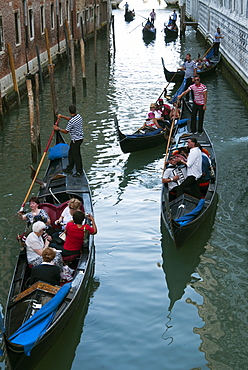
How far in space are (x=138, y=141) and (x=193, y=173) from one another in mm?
2071

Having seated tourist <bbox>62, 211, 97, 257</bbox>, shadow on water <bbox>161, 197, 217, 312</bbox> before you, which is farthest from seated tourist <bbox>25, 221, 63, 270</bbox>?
shadow on water <bbox>161, 197, 217, 312</bbox>

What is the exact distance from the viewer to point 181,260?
489 cm

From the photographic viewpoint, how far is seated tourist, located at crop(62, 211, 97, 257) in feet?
13.8

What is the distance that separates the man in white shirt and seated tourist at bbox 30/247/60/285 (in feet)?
6.38

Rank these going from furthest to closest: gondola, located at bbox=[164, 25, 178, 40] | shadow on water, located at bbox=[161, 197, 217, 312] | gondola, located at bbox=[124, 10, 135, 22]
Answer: gondola, located at bbox=[124, 10, 135, 22]
gondola, located at bbox=[164, 25, 178, 40]
shadow on water, located at bbox=[161, 197, 217, 312]

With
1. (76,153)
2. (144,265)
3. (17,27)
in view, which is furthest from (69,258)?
(17,27)

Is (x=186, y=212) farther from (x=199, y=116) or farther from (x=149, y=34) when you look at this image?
(x=149, y=34)

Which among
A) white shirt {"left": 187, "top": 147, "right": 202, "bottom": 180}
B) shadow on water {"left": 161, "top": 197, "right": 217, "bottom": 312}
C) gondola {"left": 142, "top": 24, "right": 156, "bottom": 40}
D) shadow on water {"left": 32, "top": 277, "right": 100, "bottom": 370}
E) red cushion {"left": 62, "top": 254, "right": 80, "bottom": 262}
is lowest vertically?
gondola {"left": 142, "top": 24, "right": 156, "bottom": 40}

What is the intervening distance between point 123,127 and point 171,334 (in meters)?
5.40

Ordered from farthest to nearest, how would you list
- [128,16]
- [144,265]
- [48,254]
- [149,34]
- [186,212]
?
[128,16], [149,34], [186,212], [144,265], [48,254]

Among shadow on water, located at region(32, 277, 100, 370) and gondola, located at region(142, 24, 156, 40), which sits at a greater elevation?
shadow on water, located at region(32, 277, 100, 370)

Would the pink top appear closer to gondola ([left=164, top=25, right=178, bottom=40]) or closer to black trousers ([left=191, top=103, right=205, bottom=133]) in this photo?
black trousers ([left=191, top=103, right=205, bottom=133])

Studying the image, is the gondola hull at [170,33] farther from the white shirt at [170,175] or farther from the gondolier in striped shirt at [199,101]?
the white shirt at [170,175]

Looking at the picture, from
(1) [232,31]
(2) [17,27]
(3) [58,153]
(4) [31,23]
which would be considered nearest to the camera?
(3) [58,153]
